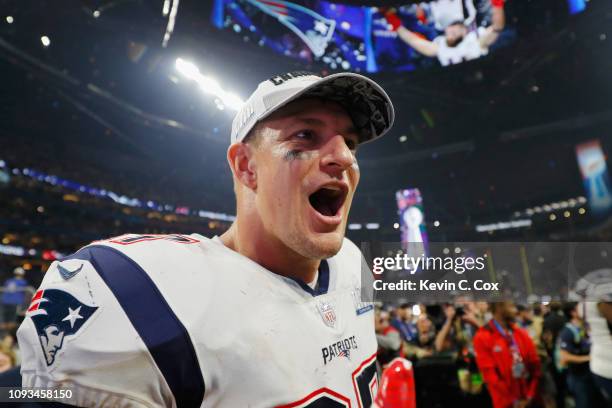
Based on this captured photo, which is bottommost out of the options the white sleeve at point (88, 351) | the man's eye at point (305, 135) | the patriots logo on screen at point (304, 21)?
the white sleeve at point (88, 351)

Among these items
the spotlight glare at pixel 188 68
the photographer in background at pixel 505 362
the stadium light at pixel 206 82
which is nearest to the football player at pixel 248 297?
the photographer in background at pixel 505 362

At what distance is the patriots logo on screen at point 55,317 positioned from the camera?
2.38ft

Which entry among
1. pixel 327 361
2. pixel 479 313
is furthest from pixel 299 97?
pixel 479 313

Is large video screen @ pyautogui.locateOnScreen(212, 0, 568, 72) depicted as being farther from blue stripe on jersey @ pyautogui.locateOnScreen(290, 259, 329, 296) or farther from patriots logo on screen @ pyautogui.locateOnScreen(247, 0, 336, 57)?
blue stripe on jersey @ pyautogui.locateOnScreen(290, 259, 329, 296)

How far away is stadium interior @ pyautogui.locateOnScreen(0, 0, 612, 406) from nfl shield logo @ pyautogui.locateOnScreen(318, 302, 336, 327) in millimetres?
7168

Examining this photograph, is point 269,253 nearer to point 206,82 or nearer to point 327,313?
point 327,313

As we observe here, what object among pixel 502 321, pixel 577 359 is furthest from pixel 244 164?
pixel 577 359

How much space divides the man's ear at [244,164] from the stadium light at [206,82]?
1027 cm

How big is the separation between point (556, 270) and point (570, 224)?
16.5 metres

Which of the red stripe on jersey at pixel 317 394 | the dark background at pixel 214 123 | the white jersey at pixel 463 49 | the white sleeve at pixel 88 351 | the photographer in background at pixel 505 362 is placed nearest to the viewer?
the white sleeve at pixel 88 351

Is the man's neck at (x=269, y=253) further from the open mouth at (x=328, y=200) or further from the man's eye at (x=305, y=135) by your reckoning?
the man's eye at (x=305, y=135)

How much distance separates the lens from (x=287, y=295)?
1.04m

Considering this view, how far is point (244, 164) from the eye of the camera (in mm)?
1092

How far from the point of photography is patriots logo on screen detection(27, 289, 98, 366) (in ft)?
2.38
